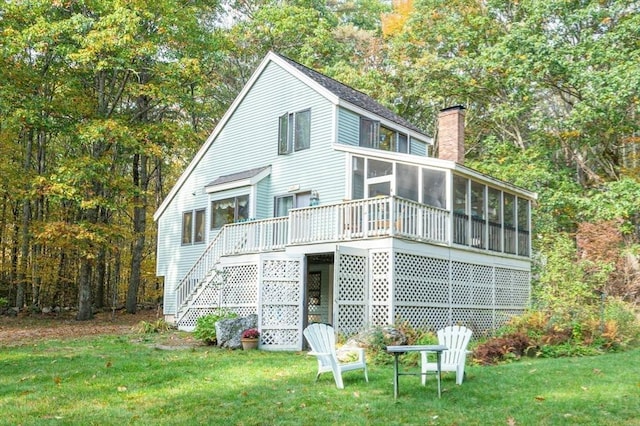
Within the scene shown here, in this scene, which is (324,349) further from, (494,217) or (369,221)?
(494,217)

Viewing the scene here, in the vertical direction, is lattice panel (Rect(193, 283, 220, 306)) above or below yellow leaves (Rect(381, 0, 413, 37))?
below

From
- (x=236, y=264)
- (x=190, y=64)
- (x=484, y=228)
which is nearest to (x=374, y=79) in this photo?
(x=190, y=64)

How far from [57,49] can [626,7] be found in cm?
2065

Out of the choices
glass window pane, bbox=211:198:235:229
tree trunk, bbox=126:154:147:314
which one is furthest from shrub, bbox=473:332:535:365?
tree trunk, bbox=126:154:147:314

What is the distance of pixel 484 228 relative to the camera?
17453 millimetres

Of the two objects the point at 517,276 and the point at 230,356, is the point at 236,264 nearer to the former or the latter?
the point at 230,356

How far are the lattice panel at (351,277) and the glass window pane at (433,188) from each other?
9.88 feet

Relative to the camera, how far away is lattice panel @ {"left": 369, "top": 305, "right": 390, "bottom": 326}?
14.0m

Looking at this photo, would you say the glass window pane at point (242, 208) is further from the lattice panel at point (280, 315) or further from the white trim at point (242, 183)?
the lattice panel at point (280, 315)

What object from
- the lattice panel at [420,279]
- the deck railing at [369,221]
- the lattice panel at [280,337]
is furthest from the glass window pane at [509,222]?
the lattice panel at [280,337]

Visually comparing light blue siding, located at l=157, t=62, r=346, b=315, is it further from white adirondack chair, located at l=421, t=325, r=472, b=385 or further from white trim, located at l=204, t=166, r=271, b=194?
white adirondack chair, located at l=421, t=325, r=472, b=385

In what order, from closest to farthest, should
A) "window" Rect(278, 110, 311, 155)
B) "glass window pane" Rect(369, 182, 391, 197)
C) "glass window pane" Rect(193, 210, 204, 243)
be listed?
"glass window pane" Rect(369, 182, 391, 197), "window" Rect(278, 110, 311, 155), "glass window pane" Rect(193, 210, 204, 243)

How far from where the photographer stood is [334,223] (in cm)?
1516

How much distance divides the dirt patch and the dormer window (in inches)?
318
